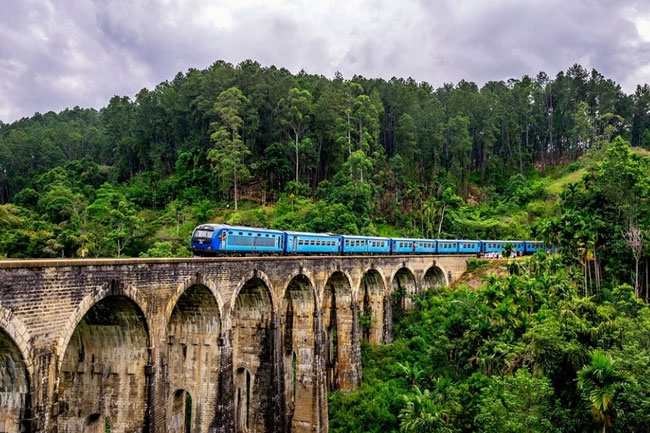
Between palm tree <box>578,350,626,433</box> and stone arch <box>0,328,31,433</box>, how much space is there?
1576 centimetres

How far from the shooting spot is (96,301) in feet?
39.4

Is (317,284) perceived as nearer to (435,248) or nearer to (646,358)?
(646,358)

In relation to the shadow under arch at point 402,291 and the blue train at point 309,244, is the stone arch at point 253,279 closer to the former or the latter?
the blue train at point 309,244

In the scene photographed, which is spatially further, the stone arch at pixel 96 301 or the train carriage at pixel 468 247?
the train carriage at pixel 468 247

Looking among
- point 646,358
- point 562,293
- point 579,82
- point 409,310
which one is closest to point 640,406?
point 646,358

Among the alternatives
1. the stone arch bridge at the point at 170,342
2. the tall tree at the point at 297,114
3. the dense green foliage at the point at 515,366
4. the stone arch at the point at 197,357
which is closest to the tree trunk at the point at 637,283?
the dense green foliage at the point at 515,366

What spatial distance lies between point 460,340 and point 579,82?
69.0m

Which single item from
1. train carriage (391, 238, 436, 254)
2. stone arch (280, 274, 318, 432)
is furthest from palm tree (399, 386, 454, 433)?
train carriage (391, 238, 436, 254)

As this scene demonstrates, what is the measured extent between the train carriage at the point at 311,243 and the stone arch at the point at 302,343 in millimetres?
2728

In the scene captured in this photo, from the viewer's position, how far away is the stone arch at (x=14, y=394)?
1000cm

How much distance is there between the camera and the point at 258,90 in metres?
61.0

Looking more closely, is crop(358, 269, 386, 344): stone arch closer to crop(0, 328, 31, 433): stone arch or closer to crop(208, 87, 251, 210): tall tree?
crop(208, 87, 251, 210): tall tree

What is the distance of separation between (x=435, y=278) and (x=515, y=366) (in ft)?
67.4

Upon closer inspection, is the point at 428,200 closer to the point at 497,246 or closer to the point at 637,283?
the point at 497,246
